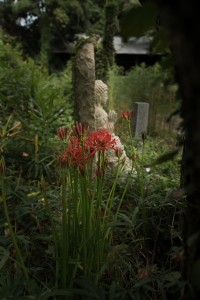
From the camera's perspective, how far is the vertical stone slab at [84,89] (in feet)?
12.6

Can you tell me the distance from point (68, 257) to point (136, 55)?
17.5 metres

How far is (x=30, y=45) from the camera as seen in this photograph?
18078 mm

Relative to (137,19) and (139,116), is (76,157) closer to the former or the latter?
(137,19)

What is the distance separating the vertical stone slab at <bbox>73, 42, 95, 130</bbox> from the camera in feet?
12.6

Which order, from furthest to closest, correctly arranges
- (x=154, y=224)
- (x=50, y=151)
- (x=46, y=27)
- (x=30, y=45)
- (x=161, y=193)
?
1. (x=30, y=45)
2. (x=46, y=27)
3. (x=50, y=151)
4. (x=161, y=193)
5. (x=154, y=224)

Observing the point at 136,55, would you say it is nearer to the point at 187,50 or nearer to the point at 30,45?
the point at 30,45

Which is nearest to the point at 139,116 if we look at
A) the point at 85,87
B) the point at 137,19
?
the point at 85,87

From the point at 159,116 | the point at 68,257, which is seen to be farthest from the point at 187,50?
the point at 159,116

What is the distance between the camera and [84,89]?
389cm

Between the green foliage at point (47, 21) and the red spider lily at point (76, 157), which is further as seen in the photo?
the green foliage at point (47, 21)

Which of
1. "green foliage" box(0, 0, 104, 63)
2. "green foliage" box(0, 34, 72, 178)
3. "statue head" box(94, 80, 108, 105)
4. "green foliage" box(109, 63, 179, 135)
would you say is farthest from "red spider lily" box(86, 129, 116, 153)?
"green foliage" box(0, 0, 104, 63)

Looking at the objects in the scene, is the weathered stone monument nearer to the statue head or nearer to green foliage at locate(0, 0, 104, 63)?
the statue head

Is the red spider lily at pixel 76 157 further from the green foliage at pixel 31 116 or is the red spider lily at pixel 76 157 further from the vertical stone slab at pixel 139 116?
the vertical stone slab at pixel 139 116

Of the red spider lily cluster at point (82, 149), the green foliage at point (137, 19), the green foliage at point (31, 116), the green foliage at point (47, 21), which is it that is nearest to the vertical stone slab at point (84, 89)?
the green foliage at point (31, 116)
